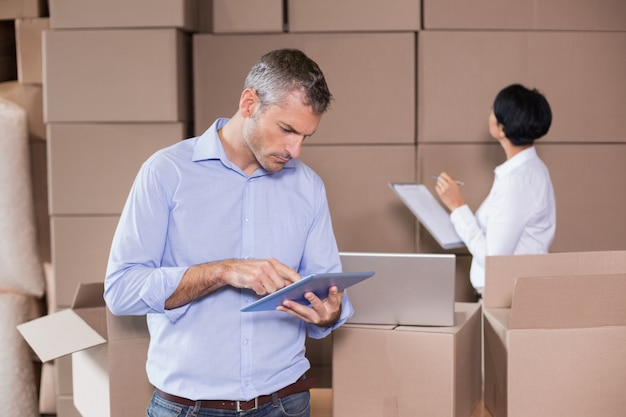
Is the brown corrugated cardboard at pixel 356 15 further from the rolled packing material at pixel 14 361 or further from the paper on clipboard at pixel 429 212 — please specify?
the rolled packing material at pixel 14 361

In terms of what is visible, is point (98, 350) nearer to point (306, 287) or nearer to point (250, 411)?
point (250, 411)

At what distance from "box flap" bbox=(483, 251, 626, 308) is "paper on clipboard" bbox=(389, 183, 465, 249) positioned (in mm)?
674

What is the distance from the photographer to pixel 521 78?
101 inches

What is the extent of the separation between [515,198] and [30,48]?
5.78 feet

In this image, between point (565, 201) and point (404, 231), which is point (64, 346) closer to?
point (404, 231)

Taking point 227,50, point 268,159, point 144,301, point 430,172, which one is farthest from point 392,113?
point 144,301

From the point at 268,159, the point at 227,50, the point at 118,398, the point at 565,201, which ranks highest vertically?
the point at 227,50

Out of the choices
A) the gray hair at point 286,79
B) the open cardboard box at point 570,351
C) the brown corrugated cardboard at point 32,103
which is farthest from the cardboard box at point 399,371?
the brown corrugated cardboard at point 32,103

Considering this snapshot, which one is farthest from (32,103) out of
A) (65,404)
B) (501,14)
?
(501,14)

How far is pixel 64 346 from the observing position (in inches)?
68.6

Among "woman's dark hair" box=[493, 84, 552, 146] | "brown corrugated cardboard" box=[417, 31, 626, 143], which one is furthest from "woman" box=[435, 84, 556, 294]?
"brown corrugated cardboard" box=[417, 31, 626, 143]

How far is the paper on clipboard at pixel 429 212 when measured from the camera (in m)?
2.37

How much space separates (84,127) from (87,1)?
391 millimetres

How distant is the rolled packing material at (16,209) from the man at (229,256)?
1.51 metres
